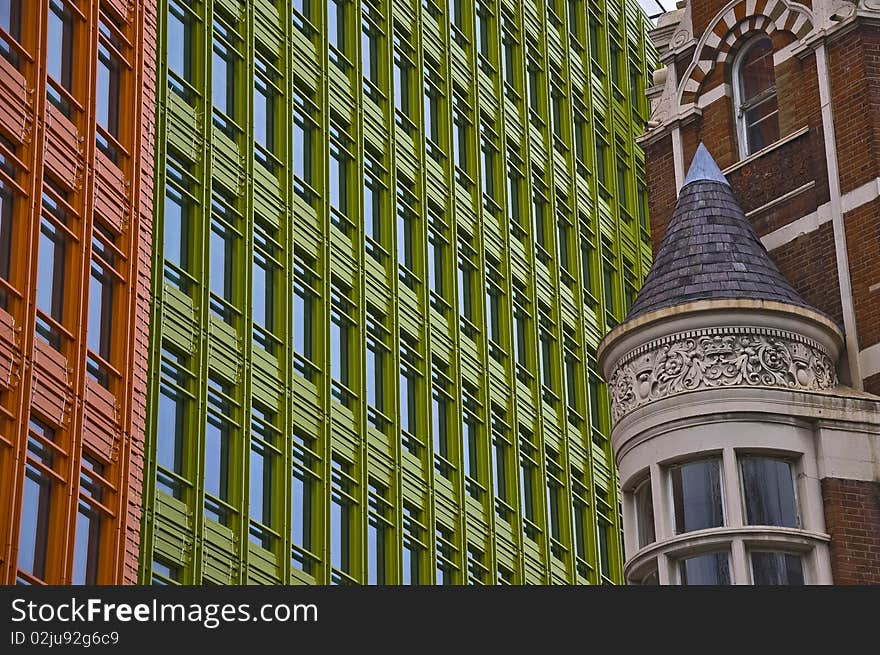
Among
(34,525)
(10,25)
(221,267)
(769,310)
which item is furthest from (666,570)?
(221,267)

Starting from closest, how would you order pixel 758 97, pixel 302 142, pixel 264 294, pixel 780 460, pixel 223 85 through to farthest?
pixel 780 460, pixel 758 97, pixel 264 294, pixel 223 85, pixel 302 142

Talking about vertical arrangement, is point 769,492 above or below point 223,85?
below

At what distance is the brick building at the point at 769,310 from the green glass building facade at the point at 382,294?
17.9 metres

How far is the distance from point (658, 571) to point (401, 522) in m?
28.3

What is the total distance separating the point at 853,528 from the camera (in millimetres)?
31672

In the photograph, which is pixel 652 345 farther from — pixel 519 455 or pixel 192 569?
pixel 519 455

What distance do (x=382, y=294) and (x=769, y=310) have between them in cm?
3076

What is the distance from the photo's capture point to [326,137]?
6191 centimetres

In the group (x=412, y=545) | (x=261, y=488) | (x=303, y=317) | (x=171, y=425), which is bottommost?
(x=261, y=488)

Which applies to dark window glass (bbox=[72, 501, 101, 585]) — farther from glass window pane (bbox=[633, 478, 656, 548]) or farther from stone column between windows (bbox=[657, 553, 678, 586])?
stone column between windows (bbox=[657, 553, 678, 586])

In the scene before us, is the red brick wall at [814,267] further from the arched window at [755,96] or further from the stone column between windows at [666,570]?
the stone column between windows at [666,570]

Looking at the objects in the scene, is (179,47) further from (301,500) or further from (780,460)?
(780,460)

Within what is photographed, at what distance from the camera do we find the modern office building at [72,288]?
44500 millimetres

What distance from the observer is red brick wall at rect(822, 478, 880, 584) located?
3128 cm
